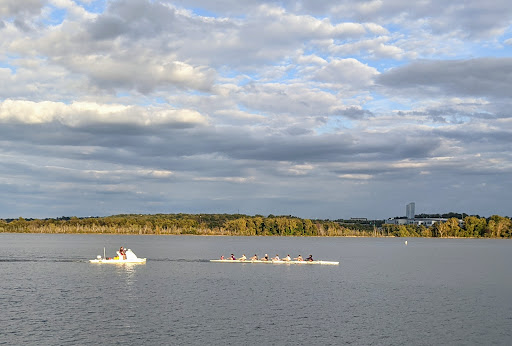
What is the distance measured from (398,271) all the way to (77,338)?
80969mm

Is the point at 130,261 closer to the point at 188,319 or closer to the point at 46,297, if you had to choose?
the point at 46,297

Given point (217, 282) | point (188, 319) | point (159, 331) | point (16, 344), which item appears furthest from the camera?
point (217, 282)

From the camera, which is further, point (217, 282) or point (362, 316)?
point (217, 282)

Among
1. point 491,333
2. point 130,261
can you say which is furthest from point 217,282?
point 491,333

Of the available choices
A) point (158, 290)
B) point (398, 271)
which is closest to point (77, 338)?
point (158, 290)

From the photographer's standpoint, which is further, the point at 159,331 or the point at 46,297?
the point at 46,297

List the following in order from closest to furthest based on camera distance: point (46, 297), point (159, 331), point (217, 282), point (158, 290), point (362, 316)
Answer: point (159, 331), point (362, 316), point (46, 297), point (158, 290), point (217, 282)

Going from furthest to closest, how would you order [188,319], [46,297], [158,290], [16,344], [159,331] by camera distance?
[158,290] < [46,297] < [188,319] < [159,331] < [16,344]

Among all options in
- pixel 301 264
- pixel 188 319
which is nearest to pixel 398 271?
pixel 301 264

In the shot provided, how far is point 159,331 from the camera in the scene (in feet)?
152

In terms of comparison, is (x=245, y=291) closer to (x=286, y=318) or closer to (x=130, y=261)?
(x=286, y=318)

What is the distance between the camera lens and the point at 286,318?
53.1 m

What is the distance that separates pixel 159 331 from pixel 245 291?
2644 centimetres

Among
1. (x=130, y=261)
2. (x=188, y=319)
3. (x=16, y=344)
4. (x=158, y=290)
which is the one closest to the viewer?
(x=16, y=344)
